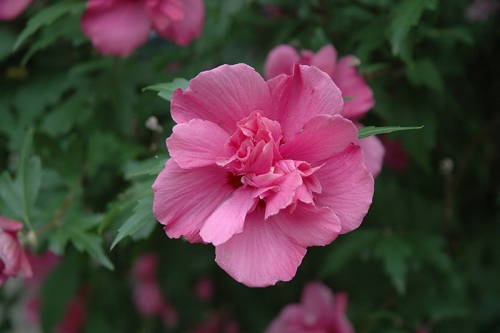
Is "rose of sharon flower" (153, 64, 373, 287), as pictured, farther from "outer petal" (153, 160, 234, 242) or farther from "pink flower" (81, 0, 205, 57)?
"pink flower" (81, 0, 205, 57)

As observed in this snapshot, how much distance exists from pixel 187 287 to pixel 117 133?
595 millimetres

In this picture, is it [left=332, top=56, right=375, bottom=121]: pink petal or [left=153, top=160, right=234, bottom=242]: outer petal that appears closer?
[left=153, top=160, right=234, bottom=242]: outer petal

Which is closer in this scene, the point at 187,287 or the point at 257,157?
the point at 257,157

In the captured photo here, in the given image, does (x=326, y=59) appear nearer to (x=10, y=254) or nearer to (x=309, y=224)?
(x=309, y=224)

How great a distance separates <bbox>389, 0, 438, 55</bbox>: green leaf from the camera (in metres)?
0.84

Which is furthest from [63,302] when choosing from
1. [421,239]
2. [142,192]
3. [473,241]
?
[473,241]

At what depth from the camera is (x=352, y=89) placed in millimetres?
842

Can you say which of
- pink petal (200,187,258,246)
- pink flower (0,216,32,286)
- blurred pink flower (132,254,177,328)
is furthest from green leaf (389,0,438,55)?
blurred pink flower (132,254,177,328)

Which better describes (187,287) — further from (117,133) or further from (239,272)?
(239,272)

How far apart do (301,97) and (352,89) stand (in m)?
0.24

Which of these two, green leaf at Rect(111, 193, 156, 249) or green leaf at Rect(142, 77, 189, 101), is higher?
green leaf at Rect(142, 77, 189, 101)

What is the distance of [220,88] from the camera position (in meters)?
0.62

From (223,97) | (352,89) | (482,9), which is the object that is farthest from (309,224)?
(482,9)

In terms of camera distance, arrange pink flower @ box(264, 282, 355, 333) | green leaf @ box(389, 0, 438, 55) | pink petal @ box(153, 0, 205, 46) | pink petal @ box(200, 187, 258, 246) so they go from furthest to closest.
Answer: pink flower @ box(264, 282, 355, 333)
pink petal @ box(153, 0, 205, 46)
green leaf @ box(389, 0, 438, 55)
pink petal @ box(200, 187, 258, 246)
